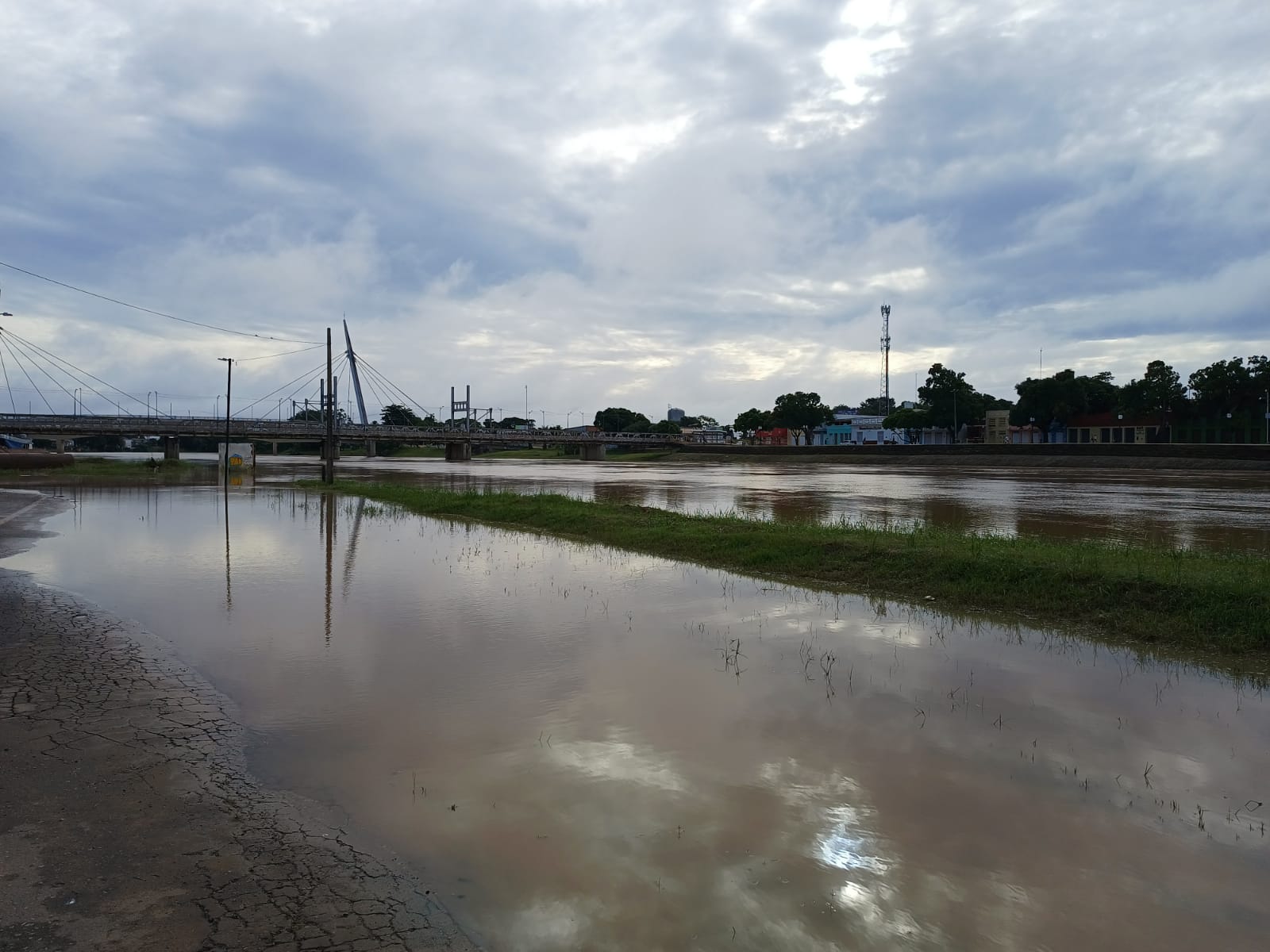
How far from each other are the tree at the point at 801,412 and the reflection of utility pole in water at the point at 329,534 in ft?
377

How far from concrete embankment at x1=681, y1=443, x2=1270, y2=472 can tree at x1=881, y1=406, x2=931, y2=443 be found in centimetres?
1689

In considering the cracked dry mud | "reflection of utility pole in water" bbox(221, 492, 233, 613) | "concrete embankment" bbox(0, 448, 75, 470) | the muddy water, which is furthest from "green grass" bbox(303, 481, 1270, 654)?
"concrete embankment" bbox(0, 448, 75, 470)

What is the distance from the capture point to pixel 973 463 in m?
80.0

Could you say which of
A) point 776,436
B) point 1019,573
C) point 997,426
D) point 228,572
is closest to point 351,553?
point 228,572

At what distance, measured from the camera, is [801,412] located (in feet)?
471

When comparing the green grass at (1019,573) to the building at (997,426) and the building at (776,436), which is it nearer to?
the building at (997,426)

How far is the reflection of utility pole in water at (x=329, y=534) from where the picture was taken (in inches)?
451

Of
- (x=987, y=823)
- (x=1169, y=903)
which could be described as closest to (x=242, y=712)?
(x=987, y=823)

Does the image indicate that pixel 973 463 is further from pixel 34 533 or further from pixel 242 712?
pixel 242 712

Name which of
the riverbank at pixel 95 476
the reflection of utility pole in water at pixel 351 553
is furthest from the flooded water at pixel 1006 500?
the reflection of utility pole in water at pixel 351 553

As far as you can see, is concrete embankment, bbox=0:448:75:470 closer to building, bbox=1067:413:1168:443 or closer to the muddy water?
the muddy water

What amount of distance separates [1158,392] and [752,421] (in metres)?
88.2

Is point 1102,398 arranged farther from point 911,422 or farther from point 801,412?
point 801,412

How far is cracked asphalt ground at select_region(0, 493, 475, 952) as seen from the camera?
384 centimetres
